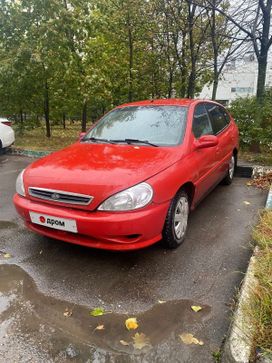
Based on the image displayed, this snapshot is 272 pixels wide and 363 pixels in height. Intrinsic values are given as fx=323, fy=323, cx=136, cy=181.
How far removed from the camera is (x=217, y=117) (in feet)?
16.8

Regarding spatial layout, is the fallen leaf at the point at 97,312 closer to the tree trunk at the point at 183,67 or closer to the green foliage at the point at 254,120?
the green foliage at the point at 254,120

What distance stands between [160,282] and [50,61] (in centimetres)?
806

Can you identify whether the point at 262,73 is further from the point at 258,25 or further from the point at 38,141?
the point at 38,141

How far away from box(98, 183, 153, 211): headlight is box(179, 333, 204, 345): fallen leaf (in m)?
1.09

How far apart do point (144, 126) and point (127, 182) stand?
1.40 metres

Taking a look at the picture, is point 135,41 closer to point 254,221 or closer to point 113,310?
point 254,221

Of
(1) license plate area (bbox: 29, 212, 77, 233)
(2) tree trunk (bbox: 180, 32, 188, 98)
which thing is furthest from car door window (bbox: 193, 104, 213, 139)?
(2) tree trunk (bbox: 180, 32, 188, 98)

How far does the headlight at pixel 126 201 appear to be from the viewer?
112 inches

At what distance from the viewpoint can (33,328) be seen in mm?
2418

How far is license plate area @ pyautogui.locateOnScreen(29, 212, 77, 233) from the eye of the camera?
2.94 meters

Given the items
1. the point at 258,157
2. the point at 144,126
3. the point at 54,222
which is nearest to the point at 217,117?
the point at 144,126

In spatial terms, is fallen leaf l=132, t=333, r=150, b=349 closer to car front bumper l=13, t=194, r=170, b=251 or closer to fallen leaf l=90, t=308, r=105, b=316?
fallen leaf l=90, t=308, r=105, b=316

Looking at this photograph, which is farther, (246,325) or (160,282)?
(160,282)

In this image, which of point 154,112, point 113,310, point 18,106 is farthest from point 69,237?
point 18,106
